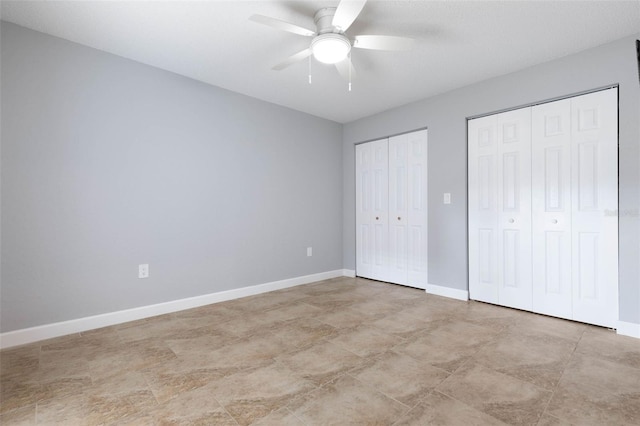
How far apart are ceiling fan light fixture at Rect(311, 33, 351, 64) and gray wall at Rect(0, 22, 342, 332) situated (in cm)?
175

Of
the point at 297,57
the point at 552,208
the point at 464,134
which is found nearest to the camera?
the point at 297,57

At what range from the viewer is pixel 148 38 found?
99.0 inches

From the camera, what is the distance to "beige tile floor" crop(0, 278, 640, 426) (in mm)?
1520

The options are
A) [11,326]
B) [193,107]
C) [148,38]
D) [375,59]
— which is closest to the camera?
[11,326]

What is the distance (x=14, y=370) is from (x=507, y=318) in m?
3.85

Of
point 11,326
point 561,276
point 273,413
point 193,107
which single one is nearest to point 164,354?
point 273,413

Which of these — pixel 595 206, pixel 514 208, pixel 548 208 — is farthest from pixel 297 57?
pixel 595 206

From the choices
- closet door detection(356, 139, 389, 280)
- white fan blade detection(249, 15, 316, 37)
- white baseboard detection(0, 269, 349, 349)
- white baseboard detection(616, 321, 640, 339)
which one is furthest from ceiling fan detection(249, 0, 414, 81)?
white baseboard detection(616, 321, 640, 339)

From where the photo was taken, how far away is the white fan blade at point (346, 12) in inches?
70.3

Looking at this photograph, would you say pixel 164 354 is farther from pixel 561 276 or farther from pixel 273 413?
pixel 561 276

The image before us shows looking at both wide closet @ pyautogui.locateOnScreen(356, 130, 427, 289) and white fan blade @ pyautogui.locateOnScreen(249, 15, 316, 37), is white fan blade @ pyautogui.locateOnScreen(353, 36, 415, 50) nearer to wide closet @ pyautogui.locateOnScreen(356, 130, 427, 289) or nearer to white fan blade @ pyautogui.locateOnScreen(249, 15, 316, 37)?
white fan blade @ pyautogui.locateOnScreen(249, 15, 316, 37)

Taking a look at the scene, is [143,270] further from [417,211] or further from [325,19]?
[417,211]

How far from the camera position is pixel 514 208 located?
3164 millimetres

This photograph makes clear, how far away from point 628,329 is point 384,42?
9.78ft
